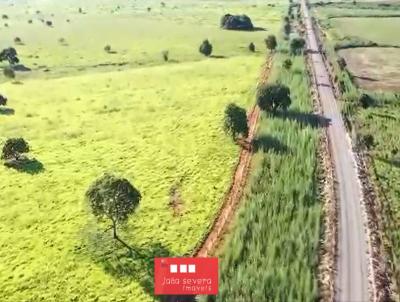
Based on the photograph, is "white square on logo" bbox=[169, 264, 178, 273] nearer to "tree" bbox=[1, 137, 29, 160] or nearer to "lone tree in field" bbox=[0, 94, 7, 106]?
"tree" bbox=[1, 137, 29, 160]

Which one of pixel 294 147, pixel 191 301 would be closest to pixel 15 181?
pixel 191 301

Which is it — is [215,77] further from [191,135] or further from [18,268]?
[18,268]

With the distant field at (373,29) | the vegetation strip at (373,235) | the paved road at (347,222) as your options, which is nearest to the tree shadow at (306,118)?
the paved road at (347,222)

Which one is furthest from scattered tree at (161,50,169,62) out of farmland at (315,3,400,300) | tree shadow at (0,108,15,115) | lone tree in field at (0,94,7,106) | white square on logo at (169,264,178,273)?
white square on logo at (169,264,178,273)

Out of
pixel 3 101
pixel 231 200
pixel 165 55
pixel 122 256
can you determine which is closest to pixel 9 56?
pixel 3 101

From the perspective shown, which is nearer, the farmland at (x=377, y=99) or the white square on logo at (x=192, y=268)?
the white square on logo at (x=192, y=268)

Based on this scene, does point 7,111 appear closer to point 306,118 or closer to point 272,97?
point 272,97

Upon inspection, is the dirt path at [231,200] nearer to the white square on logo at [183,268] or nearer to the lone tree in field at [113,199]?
the white square on logo at [183,268]
